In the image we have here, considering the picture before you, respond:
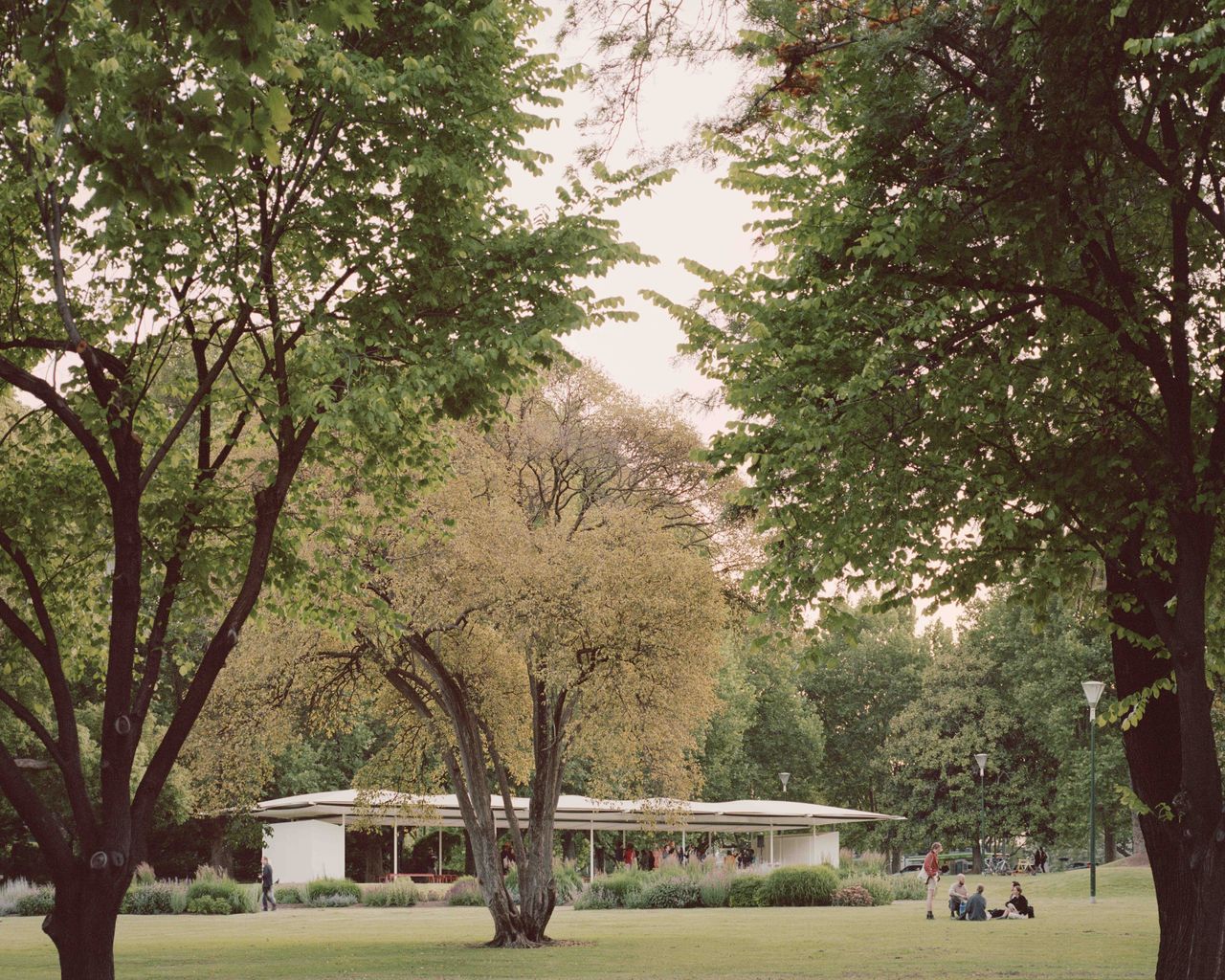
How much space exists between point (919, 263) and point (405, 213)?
4884mm

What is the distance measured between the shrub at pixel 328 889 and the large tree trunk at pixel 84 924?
32261mm

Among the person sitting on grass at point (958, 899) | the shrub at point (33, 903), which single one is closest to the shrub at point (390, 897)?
the shrub at point (33, 903)

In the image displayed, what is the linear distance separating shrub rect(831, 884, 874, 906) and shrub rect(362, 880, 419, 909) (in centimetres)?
1284

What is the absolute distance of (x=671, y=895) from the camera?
37.8 metres

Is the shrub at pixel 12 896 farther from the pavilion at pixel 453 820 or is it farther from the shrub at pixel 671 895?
the shrub at pixel 671 895

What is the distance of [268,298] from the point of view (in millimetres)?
12461

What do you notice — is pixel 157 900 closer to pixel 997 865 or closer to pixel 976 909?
pixel 976 909

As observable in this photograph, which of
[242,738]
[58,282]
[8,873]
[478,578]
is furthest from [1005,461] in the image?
[8,873]

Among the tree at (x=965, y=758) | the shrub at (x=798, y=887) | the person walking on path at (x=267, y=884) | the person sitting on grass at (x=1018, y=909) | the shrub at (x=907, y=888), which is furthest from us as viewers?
the tree at (x=965, y=758)

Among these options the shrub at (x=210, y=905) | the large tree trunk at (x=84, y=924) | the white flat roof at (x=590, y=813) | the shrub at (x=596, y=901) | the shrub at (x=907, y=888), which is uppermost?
the large tree trunk at (x=84, y=924)

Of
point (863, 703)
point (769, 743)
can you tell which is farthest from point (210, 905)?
point (863, 703)

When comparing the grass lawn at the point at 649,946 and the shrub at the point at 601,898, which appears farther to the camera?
the shrub at the point at 601,898

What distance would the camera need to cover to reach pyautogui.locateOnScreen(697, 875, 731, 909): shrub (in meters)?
37.8

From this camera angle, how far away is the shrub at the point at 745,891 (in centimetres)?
3753
